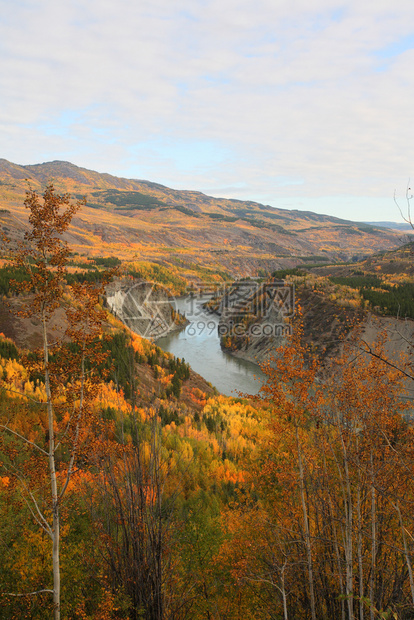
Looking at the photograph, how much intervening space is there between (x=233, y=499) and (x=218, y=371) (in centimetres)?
2892

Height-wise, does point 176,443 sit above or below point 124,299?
below

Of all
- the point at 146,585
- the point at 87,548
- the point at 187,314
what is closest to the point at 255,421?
the point at 87,548

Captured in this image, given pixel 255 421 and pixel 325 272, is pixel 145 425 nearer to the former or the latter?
pixel 255 421

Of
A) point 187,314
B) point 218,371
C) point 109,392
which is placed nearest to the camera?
point 109,392

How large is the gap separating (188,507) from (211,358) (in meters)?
A: 35.6

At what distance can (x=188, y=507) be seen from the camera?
479 inches

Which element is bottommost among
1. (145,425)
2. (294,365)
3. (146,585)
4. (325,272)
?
(145,425)

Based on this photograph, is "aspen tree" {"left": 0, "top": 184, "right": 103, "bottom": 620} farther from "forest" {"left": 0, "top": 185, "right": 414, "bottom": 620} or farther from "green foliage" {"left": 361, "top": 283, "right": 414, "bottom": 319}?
"green foliage" {"left": 361, "top": 283, "right": 414, "bottom": 319}

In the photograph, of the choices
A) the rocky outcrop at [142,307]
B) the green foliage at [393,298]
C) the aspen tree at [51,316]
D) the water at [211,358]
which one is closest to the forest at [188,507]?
the aspen tree at [51,316]

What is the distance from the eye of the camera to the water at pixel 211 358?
3784 cm

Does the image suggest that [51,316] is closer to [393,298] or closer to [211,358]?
[393,298]

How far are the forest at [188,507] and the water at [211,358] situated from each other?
15.4 m

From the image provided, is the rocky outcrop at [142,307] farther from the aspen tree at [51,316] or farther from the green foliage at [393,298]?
the aspen tree at [51,316]

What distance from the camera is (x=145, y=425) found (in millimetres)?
16984
